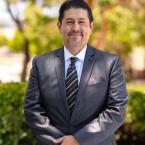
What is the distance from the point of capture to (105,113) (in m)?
2.89

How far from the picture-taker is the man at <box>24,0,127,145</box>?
2.86 meters

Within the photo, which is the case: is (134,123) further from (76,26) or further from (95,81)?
(76,26)

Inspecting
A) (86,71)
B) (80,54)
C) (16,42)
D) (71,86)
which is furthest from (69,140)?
(16,42)

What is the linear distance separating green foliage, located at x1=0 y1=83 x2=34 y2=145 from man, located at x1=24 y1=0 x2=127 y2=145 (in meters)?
2.22

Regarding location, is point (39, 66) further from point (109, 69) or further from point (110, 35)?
point (110, 35)

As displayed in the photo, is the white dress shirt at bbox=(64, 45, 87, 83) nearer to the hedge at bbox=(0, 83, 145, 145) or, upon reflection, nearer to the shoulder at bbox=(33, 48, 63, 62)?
the shoulder at bbox=(33, 48, 63, 62)

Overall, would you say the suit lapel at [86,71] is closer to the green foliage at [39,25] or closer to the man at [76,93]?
the man at [76,93]

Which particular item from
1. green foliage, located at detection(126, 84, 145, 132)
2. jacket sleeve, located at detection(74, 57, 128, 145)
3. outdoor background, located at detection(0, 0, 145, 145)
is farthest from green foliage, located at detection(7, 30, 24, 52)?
jacket sleeve, located at detection(74, 57, 128, 145)

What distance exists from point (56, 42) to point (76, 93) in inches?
451

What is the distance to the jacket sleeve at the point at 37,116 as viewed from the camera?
288 centimetres

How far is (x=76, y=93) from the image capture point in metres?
2.92

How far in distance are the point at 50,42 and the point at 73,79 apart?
11.4 metres

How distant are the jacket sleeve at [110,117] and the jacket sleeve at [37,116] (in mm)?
164

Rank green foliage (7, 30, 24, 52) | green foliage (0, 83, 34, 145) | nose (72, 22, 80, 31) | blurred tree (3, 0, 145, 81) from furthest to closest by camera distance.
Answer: green foliage (7, 30, 24, 52)
blurred tree (3, 0, 145, 81)
green foliage (0, 83, 34, 145)
nose (72, 22, 80, 31)
